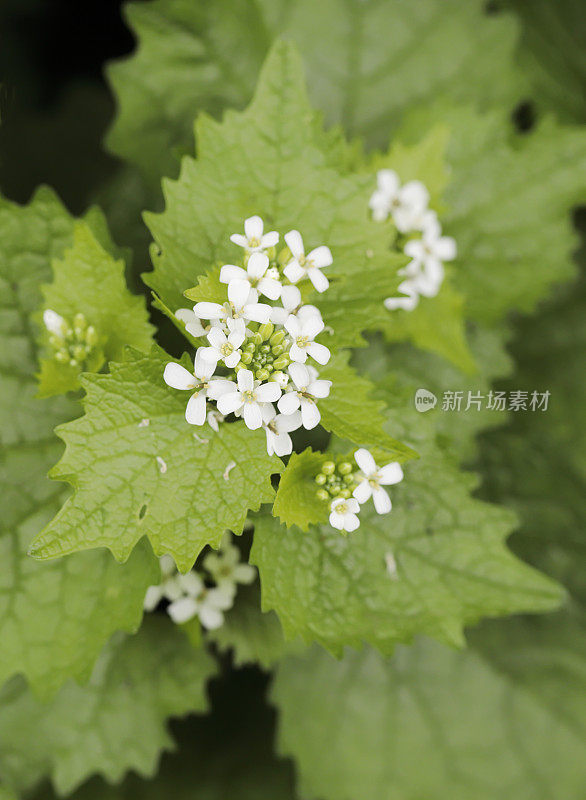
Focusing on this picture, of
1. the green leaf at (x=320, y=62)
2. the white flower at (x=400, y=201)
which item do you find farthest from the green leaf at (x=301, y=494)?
the green leaf at (x=320, y=62)

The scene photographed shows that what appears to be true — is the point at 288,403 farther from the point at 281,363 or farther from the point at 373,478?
the point at 373,478

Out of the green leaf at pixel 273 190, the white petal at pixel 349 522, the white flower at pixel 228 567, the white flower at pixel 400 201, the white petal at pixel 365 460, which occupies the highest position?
the white flower at pixel 400 201

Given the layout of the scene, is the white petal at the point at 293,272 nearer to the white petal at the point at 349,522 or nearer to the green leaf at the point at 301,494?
the green leaf at the point at 301,494

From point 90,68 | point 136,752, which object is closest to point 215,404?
point 136,752

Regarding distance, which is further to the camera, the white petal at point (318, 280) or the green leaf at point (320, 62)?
the green leaf at point (320, 62)

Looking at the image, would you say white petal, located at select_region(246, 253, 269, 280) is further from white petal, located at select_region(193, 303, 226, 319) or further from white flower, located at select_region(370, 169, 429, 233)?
white flower, located at select_region(370, 169, 429, 233)

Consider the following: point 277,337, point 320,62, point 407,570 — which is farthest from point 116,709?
point 320,62
